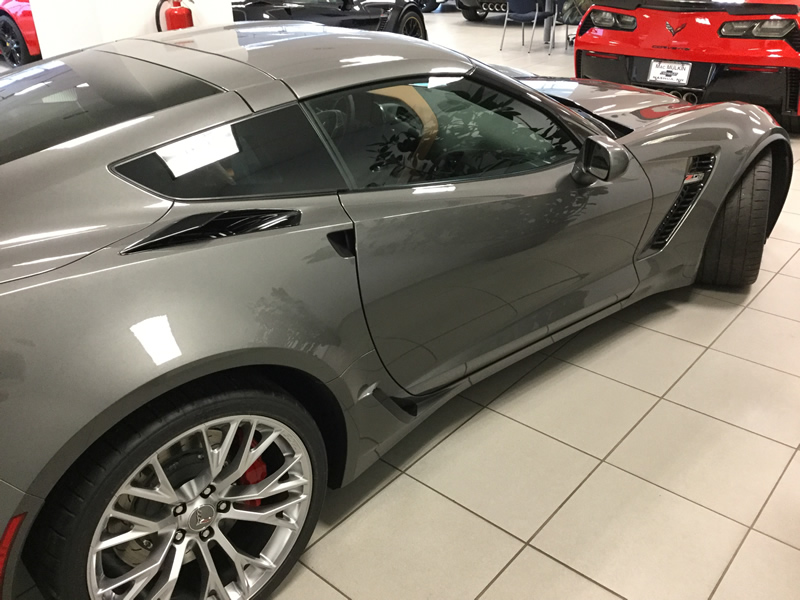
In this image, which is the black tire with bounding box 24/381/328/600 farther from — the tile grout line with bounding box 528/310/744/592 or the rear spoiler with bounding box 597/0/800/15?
the rear spoiler with bounding box 597/0/800/15

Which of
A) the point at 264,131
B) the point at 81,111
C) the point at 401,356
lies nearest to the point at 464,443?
the point at 401,356

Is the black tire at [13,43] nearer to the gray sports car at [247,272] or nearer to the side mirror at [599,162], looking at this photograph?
the gray sports car at [247,272]

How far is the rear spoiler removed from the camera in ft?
15.3

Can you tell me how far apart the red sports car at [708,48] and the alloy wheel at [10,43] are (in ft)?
19.3

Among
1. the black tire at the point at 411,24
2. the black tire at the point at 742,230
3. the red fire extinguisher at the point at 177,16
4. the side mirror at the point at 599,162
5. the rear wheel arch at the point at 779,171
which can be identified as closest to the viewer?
the side mirror at the point at 599,162

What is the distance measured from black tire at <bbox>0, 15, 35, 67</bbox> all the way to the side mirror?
6.79 m

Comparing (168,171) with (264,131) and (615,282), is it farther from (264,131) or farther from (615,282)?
(615,282)

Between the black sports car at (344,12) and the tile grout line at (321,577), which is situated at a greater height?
the black sports car at (344,12)

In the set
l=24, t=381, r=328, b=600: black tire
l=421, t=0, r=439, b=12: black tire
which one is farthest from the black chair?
l=24, t=381, r=328, b=600: black tire

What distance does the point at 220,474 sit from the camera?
1.53 m

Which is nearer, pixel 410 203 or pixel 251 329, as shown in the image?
pixel 251 329

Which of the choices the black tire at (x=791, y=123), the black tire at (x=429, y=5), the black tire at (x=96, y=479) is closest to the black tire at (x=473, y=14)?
the black tire at (x=429, y=5)

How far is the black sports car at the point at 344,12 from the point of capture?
6395mm

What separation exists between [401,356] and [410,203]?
16.3 inches
